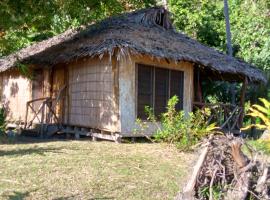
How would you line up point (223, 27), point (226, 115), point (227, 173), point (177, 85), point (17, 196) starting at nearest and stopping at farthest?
point (227, 173)
point (17, 196)
point (177, 85)
point (226, 115)
point (223, 27)

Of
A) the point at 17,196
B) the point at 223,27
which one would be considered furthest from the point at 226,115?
the point at 17,196

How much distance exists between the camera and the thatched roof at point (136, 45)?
33.5 ft

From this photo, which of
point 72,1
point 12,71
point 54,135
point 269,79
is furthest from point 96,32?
point 269,79

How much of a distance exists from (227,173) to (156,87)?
738 cm

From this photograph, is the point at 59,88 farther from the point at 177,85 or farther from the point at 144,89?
the point at 177,85

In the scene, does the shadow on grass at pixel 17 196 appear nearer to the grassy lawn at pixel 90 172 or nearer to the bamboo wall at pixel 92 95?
the grassy lawn at pixel 90 172

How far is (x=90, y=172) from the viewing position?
266 inches

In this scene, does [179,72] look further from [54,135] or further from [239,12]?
[239,12]

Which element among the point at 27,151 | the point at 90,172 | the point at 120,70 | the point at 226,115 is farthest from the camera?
the point at 226,115

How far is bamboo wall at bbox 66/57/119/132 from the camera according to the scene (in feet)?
35.2

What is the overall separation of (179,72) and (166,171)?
520cm

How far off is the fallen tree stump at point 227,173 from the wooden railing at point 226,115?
868 cm

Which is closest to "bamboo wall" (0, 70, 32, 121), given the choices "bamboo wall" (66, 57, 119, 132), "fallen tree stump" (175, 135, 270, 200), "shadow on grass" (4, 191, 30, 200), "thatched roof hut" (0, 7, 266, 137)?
"thatched roof hut" (0, 7, 266, 137)

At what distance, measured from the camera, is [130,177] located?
6.57 meters
